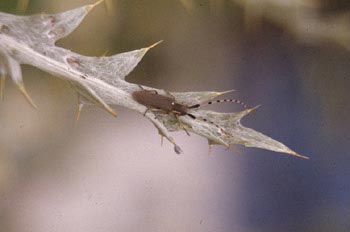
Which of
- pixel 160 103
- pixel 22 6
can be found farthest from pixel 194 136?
pixel 22 6

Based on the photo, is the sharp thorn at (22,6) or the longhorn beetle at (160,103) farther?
the sharp thorn at (22,6)

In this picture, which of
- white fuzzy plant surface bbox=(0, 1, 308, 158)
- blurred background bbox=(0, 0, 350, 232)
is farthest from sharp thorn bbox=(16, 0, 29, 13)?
white fuzzy plant surface bbox=(0, 1, 308, 158)

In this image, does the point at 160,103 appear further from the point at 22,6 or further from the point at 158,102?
the point at 22,6

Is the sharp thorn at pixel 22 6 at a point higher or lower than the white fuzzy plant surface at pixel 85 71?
higher

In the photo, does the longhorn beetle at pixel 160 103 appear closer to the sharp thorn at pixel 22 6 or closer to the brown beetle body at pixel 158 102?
the brown beetle body at pixel 158 102

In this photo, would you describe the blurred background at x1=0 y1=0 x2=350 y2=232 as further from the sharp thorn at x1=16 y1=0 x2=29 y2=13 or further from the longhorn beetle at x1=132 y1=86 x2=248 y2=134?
the longhorn beetle at x1=132 y1=86 x2=248 y2=134

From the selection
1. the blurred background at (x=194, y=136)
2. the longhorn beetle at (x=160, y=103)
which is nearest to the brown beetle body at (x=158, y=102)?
the longhorn beetle at (x=160, y=103)
